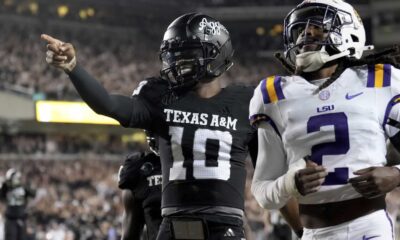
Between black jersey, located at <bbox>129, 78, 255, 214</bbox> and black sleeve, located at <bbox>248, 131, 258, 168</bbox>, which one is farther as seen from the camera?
black sleeve, located at <bbox>248, 131, 258, 168</bbox>

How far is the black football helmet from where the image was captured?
13.6 feet

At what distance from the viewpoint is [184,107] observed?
13.5ft

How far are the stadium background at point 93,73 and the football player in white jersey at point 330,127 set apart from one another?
9.43 m

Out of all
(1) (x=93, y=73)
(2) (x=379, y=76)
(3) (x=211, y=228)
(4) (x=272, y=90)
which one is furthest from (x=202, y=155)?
(1) (x=93, y=73)

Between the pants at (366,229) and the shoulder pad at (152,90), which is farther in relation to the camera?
the shoulder pad at (152,90)

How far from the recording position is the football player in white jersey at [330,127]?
3.01m

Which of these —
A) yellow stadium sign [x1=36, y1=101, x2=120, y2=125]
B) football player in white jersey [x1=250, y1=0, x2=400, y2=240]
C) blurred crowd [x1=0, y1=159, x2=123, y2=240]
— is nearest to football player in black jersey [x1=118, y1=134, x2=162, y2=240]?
football player in white jersey [x1=250, y1=0, x2=400, y2=240]

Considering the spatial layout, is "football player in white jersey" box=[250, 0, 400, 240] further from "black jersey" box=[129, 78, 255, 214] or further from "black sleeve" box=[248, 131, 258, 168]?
"black sleeve" box=[248, 131, 258, 168]

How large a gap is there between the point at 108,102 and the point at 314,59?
1101 millimetres

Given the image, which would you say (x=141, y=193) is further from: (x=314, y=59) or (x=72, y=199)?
(x=72, y=199)

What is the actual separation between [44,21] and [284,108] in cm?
2978

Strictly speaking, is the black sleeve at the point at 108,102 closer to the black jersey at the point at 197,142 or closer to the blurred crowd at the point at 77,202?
the black jersey at the point at 197,142

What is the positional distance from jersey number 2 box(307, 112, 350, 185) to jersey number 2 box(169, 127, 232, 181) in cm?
100

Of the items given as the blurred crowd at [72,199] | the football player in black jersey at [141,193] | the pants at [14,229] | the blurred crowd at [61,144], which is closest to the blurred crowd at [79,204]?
the blurred crowd at [72,199]
